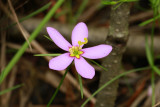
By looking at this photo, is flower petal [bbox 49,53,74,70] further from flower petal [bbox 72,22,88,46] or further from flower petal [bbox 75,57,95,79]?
flower petal [bbox 72,22,88,46]

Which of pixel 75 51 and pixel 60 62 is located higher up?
pixel 75 51

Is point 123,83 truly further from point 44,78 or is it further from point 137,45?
point 44,78

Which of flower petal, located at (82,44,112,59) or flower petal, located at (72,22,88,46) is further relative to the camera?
flower petal, located at (72,22,88,46)

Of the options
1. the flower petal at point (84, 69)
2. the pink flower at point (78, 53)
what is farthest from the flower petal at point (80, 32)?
the flower petal at point (84, 69)

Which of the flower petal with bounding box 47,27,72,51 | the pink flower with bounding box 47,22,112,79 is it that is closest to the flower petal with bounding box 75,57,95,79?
the pink flower with bounding box 47,22,112,79

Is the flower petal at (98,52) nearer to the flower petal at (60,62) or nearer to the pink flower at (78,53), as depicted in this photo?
the pink flower at (78,53)

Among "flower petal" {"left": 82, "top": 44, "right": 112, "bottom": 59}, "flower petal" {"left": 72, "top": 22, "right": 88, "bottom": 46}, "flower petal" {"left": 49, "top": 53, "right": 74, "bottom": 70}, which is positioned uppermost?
"flower petal" {"left": 72, "top": 22, "right": 88, "bottom": 46}

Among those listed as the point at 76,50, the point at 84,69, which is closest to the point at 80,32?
the point at 76,50

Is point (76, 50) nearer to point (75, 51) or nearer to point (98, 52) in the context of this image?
point (75, 51)
